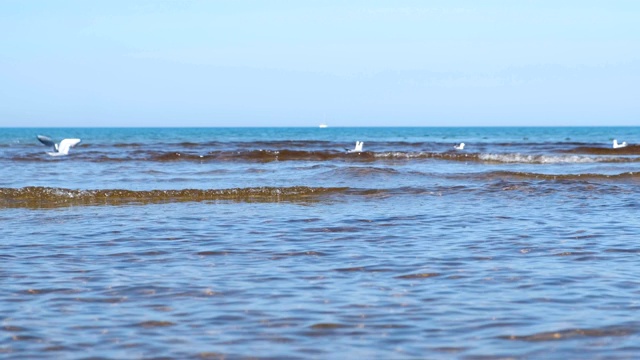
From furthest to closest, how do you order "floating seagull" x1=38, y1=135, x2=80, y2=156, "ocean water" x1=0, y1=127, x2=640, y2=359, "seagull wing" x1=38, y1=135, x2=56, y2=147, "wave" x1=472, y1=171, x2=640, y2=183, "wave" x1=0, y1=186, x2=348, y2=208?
"floating seagull" x1=38, y1=135, x2=80, y2=156 < "seagull wing" x1=38, y1=135, x2=56, y2=147 < "wave" x1=472, y1=171, x2=640, y2=183 < "wave" x1=0, y1=186, x2=348, y2=208 < "ocean water" x1=0, y1=127, x2=640, y2=359

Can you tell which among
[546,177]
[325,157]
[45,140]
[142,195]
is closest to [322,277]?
[142,195]

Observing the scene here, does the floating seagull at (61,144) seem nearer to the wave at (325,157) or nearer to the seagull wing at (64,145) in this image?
the seagull wing at (64,145)

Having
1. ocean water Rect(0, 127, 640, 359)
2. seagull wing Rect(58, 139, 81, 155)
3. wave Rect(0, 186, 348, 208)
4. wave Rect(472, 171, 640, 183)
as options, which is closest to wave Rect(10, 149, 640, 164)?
seagull wing Rect(58, 139, 81, 155)

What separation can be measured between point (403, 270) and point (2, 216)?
625 cm

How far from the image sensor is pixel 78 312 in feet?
18.0

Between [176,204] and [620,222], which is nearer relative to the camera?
[620,222]

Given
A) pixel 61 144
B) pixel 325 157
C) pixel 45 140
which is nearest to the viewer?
pixel 45 140

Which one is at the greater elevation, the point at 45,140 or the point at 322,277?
the point at 45,140

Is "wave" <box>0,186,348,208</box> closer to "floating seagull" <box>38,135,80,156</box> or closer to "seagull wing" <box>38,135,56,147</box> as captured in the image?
"seagull wing" <box>38,135,56,147</box>

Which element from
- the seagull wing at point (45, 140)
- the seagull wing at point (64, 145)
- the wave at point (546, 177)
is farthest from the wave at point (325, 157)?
the wave at point (546, 177)

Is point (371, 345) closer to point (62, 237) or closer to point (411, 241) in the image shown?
point (411, 241)

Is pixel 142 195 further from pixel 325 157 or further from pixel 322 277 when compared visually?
pixel 325 157

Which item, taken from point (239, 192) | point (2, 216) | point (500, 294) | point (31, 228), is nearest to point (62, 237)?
point (31, 228)

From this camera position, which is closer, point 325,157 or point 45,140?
point 45,140
